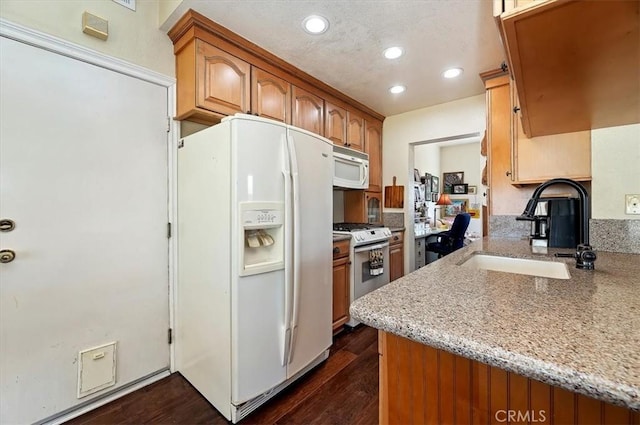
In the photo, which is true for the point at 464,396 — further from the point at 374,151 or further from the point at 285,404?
the point at 374,151

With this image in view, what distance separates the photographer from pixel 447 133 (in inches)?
120

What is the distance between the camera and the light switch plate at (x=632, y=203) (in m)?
1.34

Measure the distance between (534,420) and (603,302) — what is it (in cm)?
35

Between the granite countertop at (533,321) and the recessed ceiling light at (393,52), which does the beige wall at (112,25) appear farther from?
the granite countertop at (533,321)

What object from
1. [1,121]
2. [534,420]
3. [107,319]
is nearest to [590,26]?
[534,420]

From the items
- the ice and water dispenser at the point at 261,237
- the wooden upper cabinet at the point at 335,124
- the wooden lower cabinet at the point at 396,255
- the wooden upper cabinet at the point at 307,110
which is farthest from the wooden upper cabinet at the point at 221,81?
the wooden lower cabinet at the point at 396,255

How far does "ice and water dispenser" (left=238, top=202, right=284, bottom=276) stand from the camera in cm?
146

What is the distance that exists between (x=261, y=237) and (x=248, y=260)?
151 mm

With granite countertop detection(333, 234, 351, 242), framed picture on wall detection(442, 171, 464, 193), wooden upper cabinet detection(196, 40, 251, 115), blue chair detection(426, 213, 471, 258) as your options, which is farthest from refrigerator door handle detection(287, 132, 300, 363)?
framed picture on wall detection(442, 171, 464, 193)

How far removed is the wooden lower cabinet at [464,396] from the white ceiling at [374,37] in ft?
5.99

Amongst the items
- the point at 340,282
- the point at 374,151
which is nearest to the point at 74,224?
the point at 340,282

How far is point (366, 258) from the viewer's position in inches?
104

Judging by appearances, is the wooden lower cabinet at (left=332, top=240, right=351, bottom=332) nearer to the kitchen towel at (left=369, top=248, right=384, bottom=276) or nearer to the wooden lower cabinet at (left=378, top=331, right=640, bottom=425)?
the kitchen towel at (left=369, top=248, right=384, bottom=276)

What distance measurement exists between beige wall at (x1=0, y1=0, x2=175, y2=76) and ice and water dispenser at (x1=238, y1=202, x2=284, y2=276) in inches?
48.3
